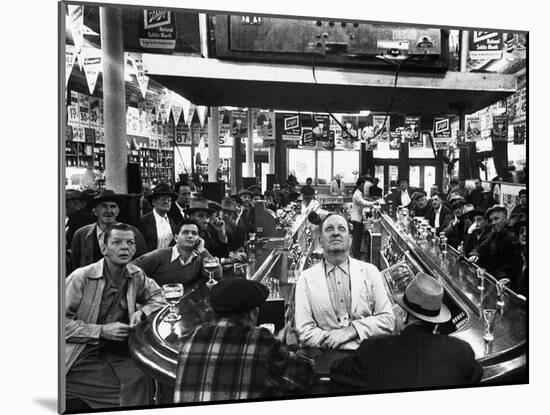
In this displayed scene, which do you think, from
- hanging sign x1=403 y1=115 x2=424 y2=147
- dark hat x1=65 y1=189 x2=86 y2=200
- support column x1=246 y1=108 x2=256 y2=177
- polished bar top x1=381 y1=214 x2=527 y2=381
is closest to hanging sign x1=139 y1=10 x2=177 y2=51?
support column x1=246 y1=108 x2=256 y2=177

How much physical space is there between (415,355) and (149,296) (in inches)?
66.4

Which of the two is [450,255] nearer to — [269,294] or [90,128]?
[269,294]

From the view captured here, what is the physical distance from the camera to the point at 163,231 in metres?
3.55

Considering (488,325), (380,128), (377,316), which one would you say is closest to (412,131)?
(380,128)

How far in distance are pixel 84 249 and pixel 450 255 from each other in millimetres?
2336

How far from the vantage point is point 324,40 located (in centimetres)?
373

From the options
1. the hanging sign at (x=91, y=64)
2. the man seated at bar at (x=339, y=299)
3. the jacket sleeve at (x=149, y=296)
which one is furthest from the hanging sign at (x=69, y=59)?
the man seated at bar at (x=339, y=299)

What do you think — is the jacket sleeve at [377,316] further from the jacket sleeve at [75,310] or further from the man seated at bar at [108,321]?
the jacket sleeve at [75,310]

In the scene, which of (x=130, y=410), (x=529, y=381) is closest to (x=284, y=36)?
(x=130, y=410)

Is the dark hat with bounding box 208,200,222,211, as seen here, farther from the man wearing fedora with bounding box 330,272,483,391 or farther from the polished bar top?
the man wearing fedora with bounding box 330,272,483,391

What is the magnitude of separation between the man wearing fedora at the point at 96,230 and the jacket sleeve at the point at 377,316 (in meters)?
1.57

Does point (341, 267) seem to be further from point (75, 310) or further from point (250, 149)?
point (75, 310)

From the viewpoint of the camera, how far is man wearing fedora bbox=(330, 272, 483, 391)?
3668mm

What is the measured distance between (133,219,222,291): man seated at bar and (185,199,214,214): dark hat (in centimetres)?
7
